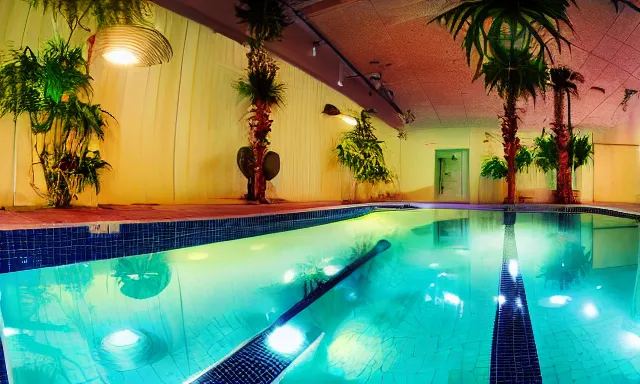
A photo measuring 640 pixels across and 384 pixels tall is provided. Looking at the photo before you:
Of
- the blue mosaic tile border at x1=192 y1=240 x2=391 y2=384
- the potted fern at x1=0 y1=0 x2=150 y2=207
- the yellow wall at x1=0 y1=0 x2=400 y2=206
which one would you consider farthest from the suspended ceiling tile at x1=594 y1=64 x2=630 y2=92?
the blue mosaic tile border at x1=192 y1=240 x2=391 y2=384

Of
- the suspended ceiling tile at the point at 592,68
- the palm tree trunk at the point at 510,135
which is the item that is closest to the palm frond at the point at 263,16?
the palm tree trunk at the point at 510,135

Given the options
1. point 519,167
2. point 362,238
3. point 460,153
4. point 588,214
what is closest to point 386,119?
point 460,153

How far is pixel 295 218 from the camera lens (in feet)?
15.2

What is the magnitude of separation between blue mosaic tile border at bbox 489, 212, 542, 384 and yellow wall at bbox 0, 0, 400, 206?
160 inches

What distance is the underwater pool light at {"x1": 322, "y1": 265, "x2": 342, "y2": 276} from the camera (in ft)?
8.71

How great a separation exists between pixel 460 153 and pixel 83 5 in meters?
12.5

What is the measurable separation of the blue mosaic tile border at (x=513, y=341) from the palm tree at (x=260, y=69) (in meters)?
4.44

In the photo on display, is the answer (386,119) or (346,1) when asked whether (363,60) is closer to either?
(346,1)

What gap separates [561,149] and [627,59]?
2.25 metres

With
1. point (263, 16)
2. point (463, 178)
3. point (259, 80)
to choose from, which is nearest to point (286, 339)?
point (259, 80)

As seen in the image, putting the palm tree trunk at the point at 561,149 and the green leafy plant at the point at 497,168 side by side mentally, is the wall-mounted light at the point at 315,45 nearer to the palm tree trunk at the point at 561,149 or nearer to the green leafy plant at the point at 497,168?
the palm tree trunk at the point at 561,149

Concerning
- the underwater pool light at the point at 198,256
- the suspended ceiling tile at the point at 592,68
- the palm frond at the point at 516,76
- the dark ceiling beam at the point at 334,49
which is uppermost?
the dark ceiling beam at the point at 334,49

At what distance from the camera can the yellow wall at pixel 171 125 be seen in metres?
3.68

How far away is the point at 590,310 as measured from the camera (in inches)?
70.8
